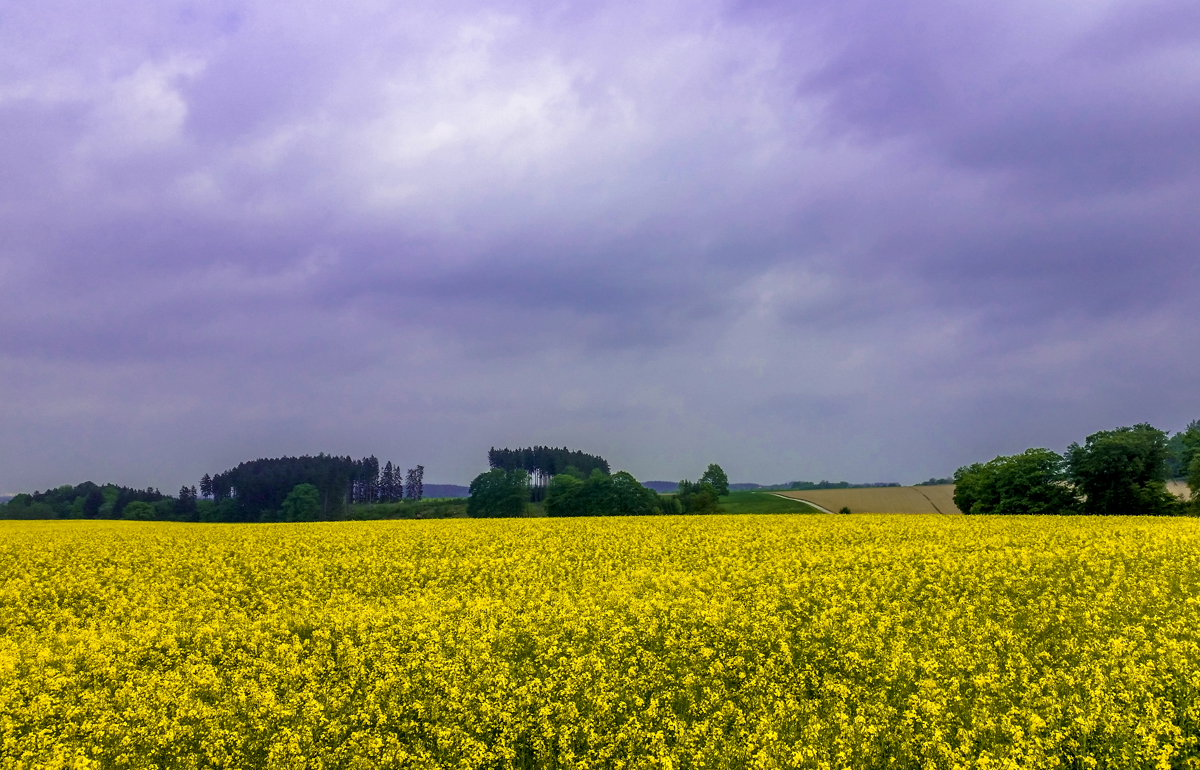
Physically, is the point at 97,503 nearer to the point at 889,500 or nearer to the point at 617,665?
the point at 889,500

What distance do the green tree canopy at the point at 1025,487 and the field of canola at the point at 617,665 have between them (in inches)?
1667

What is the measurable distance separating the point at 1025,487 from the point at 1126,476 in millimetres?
7106

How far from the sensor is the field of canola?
26.5 ft

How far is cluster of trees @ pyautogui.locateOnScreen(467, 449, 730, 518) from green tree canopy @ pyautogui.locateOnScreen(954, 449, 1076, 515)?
28515 mm

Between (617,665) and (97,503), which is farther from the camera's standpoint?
(97,503)

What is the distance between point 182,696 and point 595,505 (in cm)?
7076

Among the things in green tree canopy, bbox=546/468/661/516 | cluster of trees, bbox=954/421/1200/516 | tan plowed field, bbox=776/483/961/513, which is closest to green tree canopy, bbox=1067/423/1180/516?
cluster of trees, bbox=954/421/1200/516

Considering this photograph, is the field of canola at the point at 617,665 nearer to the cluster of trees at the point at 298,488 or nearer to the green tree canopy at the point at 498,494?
the green tree canopy at the point at 498,494

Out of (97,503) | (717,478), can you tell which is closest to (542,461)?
(717,478)

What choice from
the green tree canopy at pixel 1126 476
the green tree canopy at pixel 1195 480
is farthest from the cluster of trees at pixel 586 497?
the green tree canopy at pixel 1195 480

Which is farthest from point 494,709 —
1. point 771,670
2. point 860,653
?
point 860,653

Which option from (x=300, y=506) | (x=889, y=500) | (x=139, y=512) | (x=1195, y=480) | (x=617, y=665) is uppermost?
(x=1195, y=480)

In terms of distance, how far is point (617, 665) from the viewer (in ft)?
33.7

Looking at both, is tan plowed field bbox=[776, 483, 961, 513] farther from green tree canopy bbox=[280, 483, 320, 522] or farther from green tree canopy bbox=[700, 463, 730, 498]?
green tree canopy bbox=[280, 483, 320, 522]
